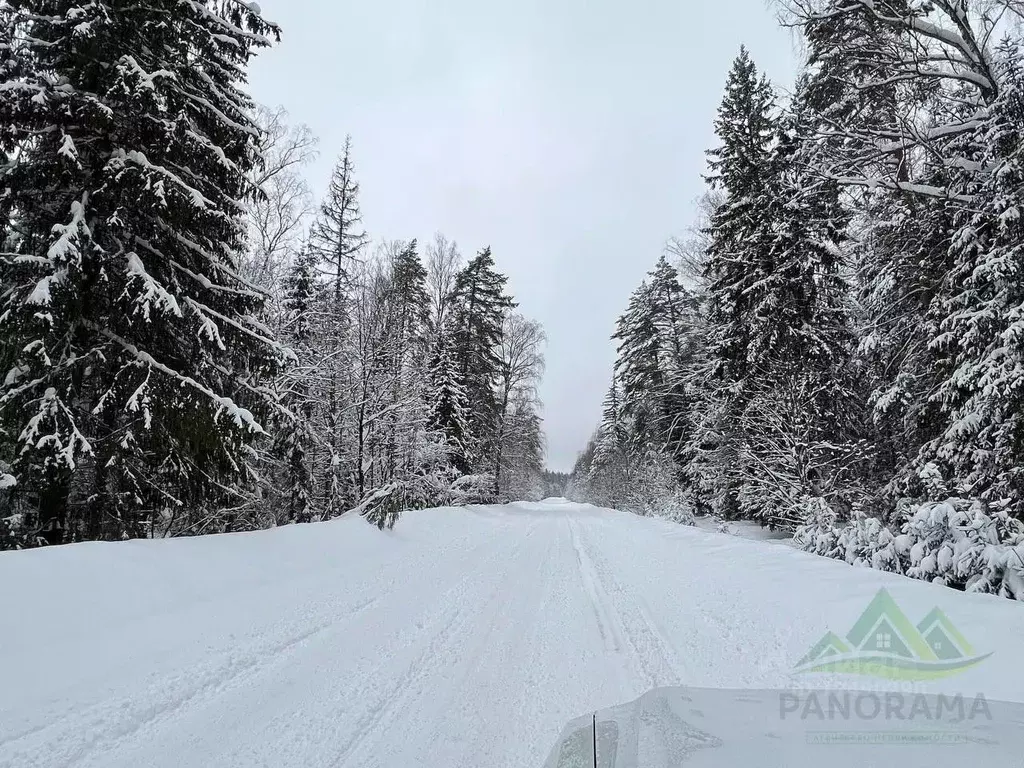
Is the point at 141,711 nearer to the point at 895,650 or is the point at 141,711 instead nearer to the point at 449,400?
the point at 895,650

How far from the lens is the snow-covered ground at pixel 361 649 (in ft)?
9.37

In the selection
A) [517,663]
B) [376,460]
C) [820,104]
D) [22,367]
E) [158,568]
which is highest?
[820,104]

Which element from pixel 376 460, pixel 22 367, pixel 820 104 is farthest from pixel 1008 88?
pixel 376 460

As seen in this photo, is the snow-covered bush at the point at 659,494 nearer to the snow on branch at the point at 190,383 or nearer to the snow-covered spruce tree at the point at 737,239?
the snow-covered spruce tree at the point at 737,239

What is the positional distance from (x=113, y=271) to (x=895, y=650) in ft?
31.4

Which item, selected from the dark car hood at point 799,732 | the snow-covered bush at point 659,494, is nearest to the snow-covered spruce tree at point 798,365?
the snow-covered bush at point 659,494

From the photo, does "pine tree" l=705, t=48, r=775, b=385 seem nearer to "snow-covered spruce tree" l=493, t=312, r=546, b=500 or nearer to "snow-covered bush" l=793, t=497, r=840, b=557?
"snow-covered bush" l=793, t=497, r=840, b=557

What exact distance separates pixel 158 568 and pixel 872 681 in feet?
21.2

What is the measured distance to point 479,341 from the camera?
87.5ft

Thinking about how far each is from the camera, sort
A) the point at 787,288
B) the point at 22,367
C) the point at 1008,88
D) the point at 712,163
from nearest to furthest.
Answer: the point at 22,367 < the point at 1008,88 < the point at 787,288 < the point at 712,163

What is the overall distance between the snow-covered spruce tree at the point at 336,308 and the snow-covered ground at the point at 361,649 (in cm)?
787

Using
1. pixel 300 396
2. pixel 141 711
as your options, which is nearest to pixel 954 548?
pixel 141 711

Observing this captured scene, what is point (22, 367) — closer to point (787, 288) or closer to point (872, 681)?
point (872, 681)

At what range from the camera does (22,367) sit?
20.4ft
